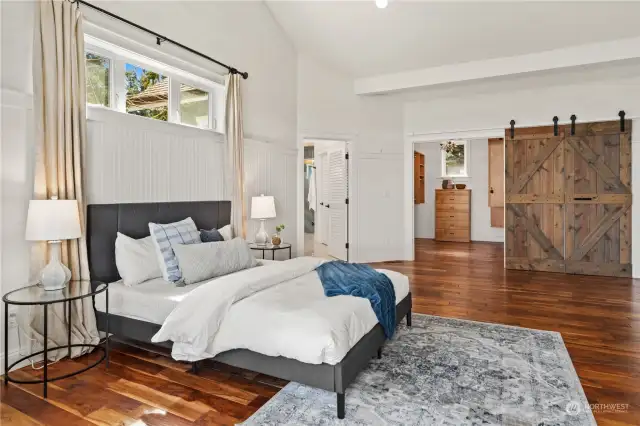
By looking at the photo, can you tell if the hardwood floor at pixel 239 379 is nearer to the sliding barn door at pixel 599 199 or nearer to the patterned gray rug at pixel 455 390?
the patterned gray rug at pixel 455 390

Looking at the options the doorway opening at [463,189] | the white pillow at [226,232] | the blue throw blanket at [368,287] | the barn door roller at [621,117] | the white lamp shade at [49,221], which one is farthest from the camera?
the doorway opening at [463,189]

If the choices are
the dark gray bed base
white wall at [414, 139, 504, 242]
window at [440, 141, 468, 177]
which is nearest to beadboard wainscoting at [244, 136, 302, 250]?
the dark gray bed base

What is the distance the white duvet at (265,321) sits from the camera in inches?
80.1

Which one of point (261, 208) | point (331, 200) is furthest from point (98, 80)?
point (331, 200)

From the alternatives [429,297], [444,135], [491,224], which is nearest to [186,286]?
[429,297]

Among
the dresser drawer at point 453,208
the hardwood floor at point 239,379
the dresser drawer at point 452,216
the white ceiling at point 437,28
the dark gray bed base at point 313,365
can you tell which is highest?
the white ceiling at point 437,28

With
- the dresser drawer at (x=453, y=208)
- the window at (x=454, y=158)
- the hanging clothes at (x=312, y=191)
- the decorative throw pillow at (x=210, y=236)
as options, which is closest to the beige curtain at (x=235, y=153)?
the decorative throw pillow at (x=210, y=236)

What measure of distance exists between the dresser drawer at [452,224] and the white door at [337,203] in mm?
3992

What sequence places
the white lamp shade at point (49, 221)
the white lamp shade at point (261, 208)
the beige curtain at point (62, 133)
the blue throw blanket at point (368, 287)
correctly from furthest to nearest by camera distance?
the white lamp shade at point (261, 208)
the beige curtain at point (62, 133)
the blue throw blanket at point (368, 287)
the white lamp shade at point (49, 221)

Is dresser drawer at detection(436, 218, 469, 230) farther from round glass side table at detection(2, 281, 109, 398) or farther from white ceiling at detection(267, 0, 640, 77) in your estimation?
round glass side table at detection(2, 281, 109, 398)

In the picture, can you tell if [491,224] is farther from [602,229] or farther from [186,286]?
[186,286]

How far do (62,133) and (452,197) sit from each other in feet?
28.5

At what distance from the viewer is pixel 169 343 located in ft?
8.55

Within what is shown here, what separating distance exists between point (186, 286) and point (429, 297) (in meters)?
2.72
